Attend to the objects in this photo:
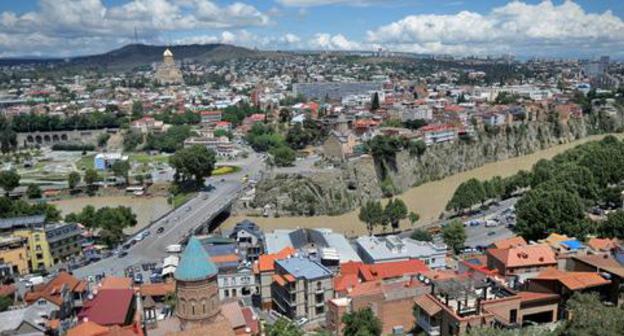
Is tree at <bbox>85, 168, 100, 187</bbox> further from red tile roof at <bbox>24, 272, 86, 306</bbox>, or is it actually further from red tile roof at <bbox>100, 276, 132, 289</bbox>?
red tile roof at <bbox>100, 276, 132, 289</bbox>

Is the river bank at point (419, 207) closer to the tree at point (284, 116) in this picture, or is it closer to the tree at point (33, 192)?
the tree at point (33, 192)

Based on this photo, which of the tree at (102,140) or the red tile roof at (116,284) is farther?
the tree at (102,140)

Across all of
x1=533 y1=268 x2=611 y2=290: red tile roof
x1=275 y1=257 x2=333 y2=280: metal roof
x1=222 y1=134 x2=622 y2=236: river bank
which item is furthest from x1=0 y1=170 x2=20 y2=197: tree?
x1=533 y1=268 x2=611 y2=290: red tile roof

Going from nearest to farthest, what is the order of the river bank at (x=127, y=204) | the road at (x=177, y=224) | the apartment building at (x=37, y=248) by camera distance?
the road at (x=177, y=224) < the apartment building at (x=37, y=248) < the river bank at (x=127, y=204)

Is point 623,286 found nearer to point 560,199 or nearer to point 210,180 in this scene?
point 560,199

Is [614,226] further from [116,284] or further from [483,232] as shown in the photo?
[116,284]

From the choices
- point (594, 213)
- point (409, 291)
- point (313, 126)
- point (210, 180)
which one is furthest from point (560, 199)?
point (313, 126)

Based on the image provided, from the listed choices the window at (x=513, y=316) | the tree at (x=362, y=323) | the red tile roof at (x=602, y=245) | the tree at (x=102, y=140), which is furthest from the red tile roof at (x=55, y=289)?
the tree at (x=102, y=140)

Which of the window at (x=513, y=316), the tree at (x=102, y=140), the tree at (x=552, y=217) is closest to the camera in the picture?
the window at (x=513, y=316)
